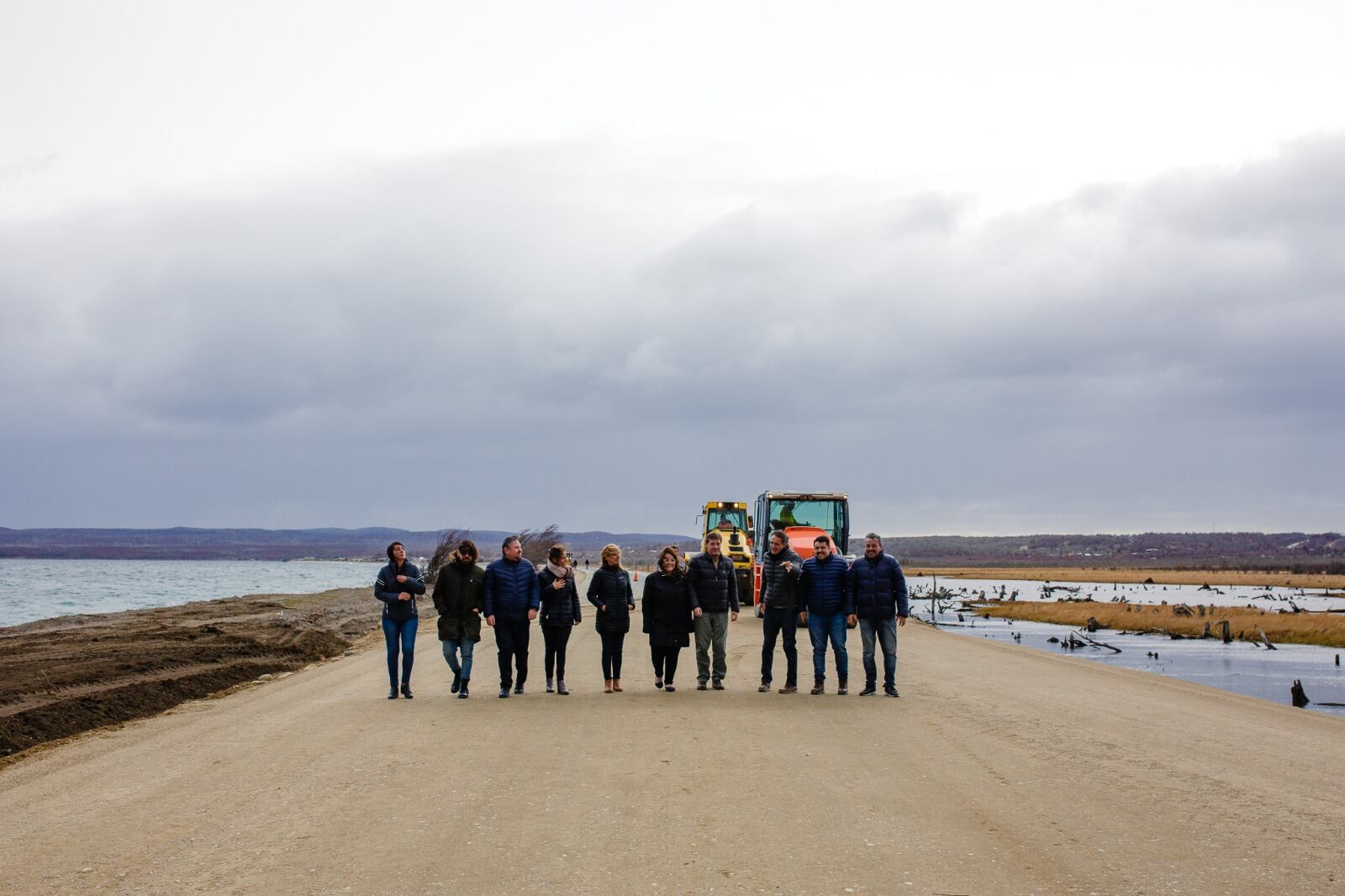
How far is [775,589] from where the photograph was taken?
15172 millimetres

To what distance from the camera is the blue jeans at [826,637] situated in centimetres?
1518

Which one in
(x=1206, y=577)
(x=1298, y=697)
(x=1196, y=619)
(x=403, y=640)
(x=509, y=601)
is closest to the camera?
(x=509, y=601)

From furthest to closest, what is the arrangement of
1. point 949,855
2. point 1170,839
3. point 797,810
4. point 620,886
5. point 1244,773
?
point 1244,773
point 797,810
point 1170,839
point 949,855
point 620,886

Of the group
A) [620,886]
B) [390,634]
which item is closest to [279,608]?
[390,634]

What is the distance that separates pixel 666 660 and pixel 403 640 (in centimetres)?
363

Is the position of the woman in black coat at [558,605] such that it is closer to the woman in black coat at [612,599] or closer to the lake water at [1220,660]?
the woman in black coat at [612,599]

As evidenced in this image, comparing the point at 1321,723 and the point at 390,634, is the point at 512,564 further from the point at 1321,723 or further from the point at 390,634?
the point at 1321,723

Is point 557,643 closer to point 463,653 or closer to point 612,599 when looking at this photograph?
point 612,599

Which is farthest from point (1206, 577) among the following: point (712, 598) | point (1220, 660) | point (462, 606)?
point (462, 606)

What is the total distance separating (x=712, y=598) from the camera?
15.4 meters

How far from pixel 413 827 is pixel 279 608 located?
141ft

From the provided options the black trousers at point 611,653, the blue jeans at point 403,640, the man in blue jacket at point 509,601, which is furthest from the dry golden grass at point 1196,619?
the blue jeans at point 403,640

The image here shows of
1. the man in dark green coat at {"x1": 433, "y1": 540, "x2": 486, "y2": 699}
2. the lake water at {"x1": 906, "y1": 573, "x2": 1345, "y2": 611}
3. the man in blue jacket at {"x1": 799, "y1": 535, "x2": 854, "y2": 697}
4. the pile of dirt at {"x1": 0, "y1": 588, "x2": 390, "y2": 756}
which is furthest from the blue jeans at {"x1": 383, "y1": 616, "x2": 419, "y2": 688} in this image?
the lake water at {"x1": 906, "y1": 573, "x2": 1345, "y2": 611}

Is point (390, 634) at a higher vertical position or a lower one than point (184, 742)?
higher
